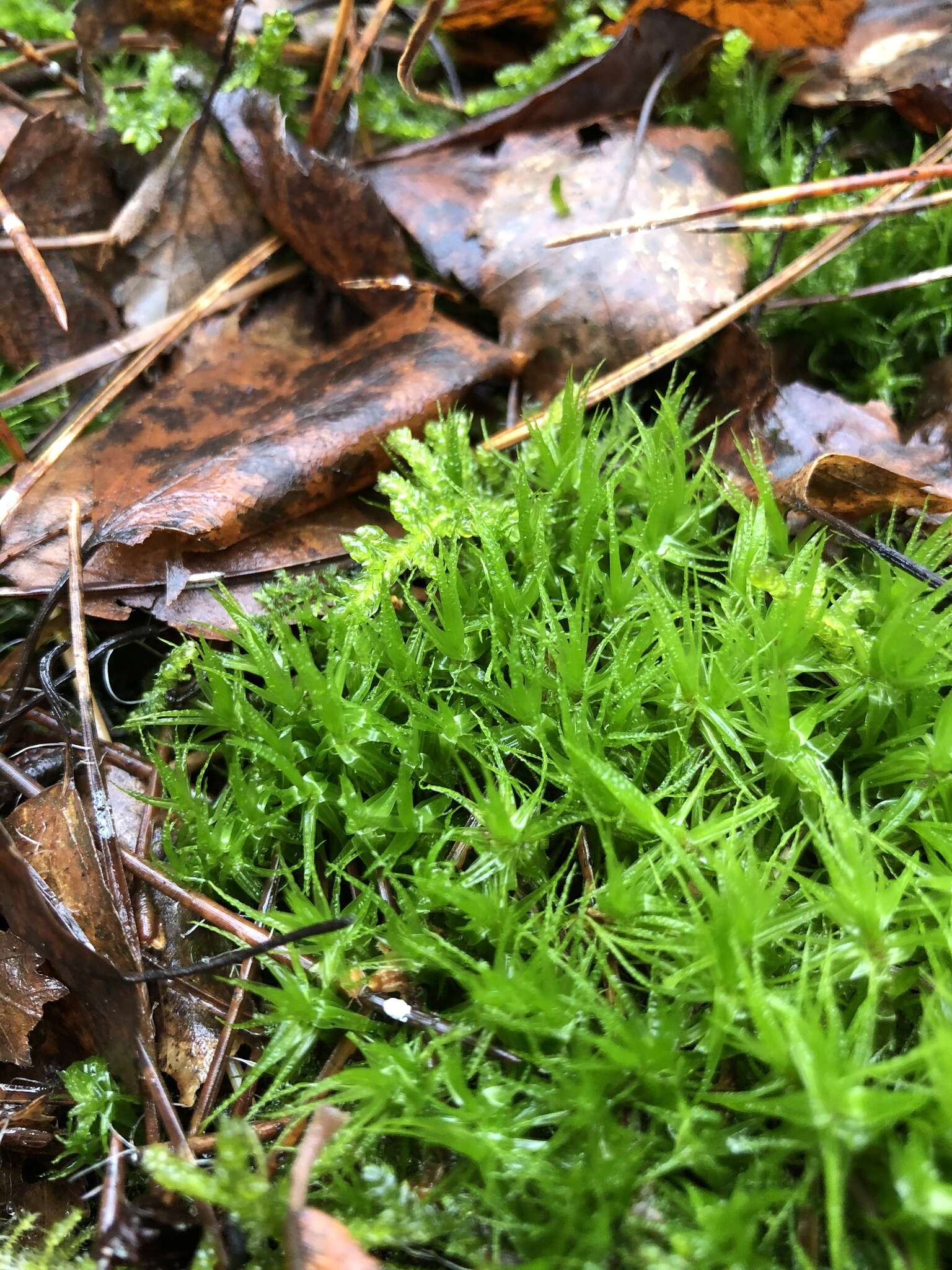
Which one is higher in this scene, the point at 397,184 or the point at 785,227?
the point at 397,184

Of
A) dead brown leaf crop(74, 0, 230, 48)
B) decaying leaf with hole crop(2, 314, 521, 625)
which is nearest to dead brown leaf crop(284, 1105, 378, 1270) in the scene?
decaying leaf with hole crop(2, 314, 521, 625)

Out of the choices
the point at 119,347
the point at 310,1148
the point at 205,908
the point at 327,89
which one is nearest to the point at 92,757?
the point at 205,908

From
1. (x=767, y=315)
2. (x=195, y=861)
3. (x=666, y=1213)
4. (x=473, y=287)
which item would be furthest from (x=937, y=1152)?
(x=473, y=287)

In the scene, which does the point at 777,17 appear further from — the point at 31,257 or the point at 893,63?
the point at 31,257

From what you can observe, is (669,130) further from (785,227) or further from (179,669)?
(179,669)

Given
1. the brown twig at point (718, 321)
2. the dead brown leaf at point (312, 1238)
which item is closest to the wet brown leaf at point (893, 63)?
the brown twig at point (718, 321)
